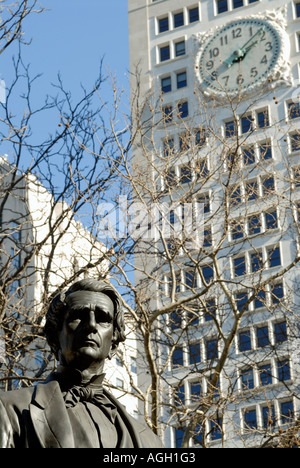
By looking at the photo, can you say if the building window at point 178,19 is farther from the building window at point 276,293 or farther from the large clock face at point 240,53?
the building window at point 276,293

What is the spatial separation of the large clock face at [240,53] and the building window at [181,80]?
72.5 inches

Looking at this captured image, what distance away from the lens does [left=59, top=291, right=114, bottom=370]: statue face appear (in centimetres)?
619

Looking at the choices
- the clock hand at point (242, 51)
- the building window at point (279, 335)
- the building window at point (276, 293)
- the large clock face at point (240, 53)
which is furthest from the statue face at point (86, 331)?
the clock hand at point (242, 51)

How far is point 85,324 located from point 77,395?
0.40 meters

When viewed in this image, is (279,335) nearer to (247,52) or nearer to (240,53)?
(240,53)

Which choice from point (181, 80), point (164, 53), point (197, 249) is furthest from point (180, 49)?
point (197, 249)

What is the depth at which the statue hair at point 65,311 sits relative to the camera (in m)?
6.38

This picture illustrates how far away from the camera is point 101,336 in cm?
626

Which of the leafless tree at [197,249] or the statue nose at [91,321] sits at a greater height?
the leafless tree at [197,249]

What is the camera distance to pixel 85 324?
6.24 m

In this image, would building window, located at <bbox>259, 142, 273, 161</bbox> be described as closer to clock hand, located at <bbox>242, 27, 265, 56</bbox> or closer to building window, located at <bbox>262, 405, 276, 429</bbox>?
building window, located at <bbox>262, 405, 276, 429</bbox>

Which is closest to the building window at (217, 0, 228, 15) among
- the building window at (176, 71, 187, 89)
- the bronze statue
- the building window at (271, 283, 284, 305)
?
the building window at (176, 71, 187, 89)
